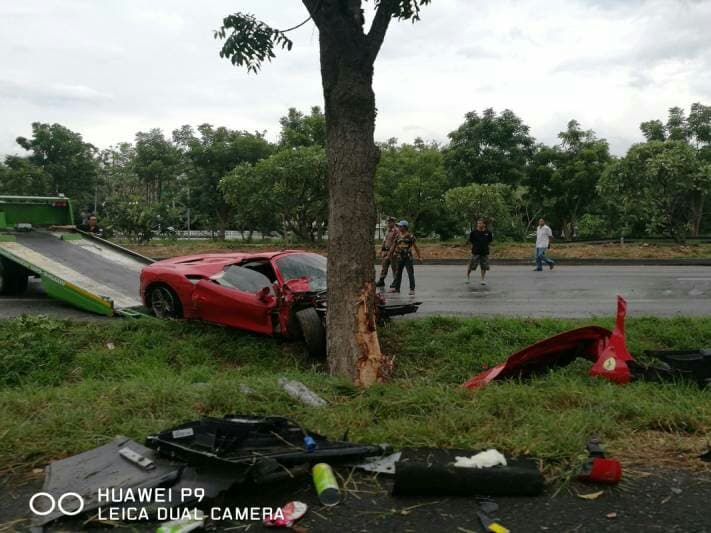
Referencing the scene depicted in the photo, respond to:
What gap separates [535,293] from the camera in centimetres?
1251

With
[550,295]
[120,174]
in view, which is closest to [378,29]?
[550,295]

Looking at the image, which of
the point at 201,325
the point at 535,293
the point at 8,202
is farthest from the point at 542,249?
the point at 8,202

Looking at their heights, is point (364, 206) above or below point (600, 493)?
above

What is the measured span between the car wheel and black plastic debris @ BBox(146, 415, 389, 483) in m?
6.14

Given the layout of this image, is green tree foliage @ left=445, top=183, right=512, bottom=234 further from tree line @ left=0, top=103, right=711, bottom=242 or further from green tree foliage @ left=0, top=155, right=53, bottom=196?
green tree foliage @ left=0, top=155, right=53, bottom=196

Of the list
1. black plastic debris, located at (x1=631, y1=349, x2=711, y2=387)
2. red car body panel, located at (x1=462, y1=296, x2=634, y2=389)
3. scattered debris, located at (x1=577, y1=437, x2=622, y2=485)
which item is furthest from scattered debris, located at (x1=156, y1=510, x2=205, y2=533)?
black plastic debris, located at (x1=631, y1=349, x2=711, y2=387)

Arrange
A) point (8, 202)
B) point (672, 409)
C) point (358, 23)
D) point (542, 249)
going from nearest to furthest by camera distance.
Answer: point (672, 409) → point (358, 23) → point (8, 202) → point (542, 249)

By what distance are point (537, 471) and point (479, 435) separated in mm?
609

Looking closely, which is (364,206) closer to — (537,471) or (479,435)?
(479,435)

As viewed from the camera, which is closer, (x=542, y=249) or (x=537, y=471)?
(x=537, y=471)

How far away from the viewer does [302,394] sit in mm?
4297

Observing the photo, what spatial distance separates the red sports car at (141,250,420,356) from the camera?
778 centimetres

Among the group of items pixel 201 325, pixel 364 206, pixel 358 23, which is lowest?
pixel 201 325

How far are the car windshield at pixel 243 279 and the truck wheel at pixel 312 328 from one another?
35.8 inches
